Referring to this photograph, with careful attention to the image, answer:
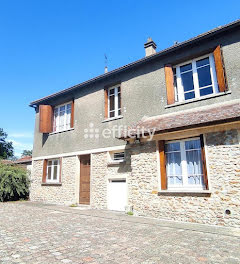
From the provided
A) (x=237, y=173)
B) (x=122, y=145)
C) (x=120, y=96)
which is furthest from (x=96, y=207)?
(x=237, y=173)

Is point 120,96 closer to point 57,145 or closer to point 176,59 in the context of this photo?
point 176,59

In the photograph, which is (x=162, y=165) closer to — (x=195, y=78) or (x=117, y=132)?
(x=117, y=132)

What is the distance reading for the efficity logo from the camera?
7877mm

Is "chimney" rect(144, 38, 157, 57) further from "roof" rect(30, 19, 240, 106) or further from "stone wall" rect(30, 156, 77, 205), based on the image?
"stone wall" rect(30, 156, 77, 205)

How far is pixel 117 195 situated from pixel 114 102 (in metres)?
4.75

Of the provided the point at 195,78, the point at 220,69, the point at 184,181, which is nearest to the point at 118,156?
the point at 184,181

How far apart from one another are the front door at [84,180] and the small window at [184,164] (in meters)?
4.84

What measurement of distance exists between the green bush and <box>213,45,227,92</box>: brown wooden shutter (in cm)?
1265

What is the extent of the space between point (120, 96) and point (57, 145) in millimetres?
5074

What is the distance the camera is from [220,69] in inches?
305

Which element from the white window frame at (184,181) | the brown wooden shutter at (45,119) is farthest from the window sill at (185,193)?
the brown wooden shutter at (45,119)

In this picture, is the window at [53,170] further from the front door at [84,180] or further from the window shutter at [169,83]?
the window shutter at [169,83]

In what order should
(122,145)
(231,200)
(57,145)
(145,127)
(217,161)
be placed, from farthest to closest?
(57,145) < (122,145) < (145,127) < (217,161) < (231,200)

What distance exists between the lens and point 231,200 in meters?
6.10
